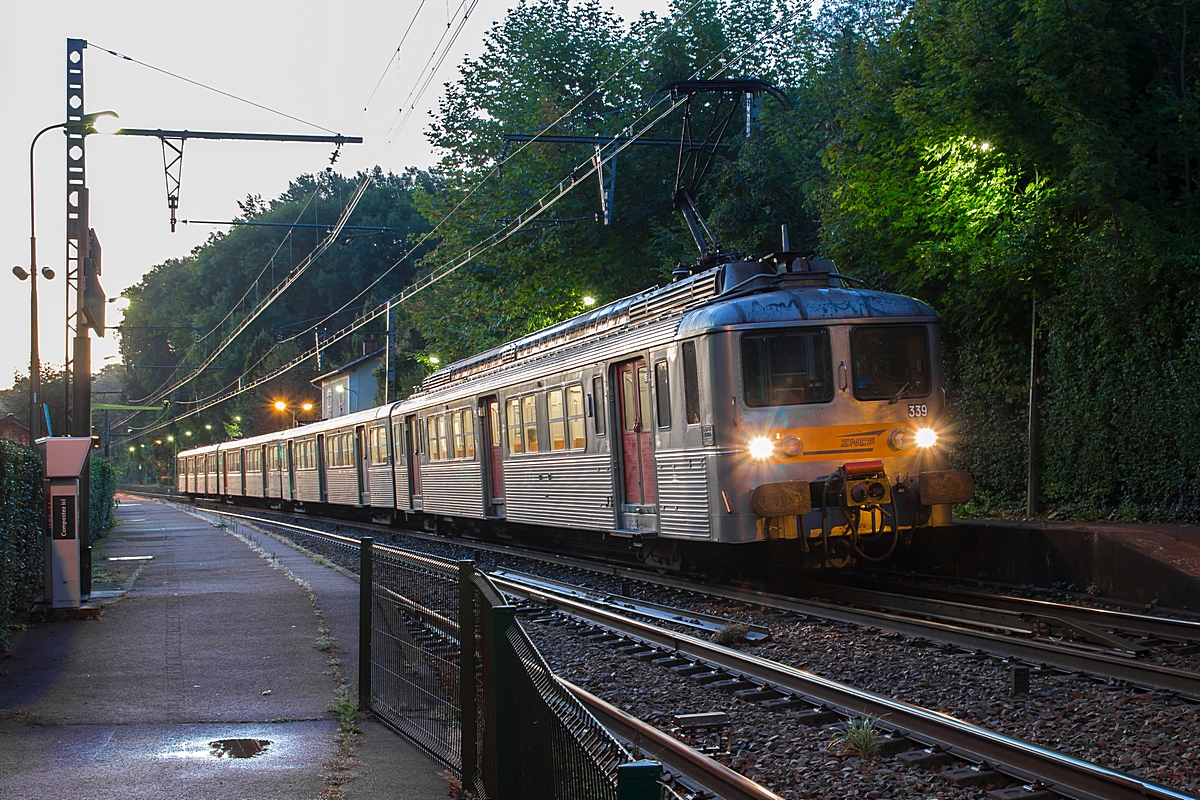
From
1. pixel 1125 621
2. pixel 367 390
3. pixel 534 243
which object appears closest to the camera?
pixel 1125 621

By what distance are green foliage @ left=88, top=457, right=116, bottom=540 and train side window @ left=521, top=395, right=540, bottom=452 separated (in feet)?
38.9

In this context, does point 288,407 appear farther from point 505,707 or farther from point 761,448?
point 505,707

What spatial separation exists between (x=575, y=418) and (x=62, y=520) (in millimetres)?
6063

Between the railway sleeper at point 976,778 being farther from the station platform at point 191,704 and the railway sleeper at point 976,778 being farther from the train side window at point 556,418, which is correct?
the train side window at point 556,418

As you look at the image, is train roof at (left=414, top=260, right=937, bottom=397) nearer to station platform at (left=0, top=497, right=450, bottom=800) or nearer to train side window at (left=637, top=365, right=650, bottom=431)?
train side window at (left=637, top=365, right=650, bottom=431)

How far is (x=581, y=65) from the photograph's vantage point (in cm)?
3962

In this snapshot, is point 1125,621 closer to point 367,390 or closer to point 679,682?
point 679,682

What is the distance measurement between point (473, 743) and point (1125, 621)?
5.71 m

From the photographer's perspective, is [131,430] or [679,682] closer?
[679,682]

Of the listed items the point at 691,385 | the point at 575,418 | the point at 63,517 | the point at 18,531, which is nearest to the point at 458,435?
the point at 575,418

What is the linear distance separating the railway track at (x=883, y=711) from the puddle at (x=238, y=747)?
2.76 meters

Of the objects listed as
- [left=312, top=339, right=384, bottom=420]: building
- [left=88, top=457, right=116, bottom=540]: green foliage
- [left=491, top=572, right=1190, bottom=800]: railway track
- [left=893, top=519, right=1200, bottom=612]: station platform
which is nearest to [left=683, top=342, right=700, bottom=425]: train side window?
[left=491, top=572, right=1190, bottom=800]: railway track

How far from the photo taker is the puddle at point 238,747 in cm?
638

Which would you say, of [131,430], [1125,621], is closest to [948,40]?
[1125,621]
